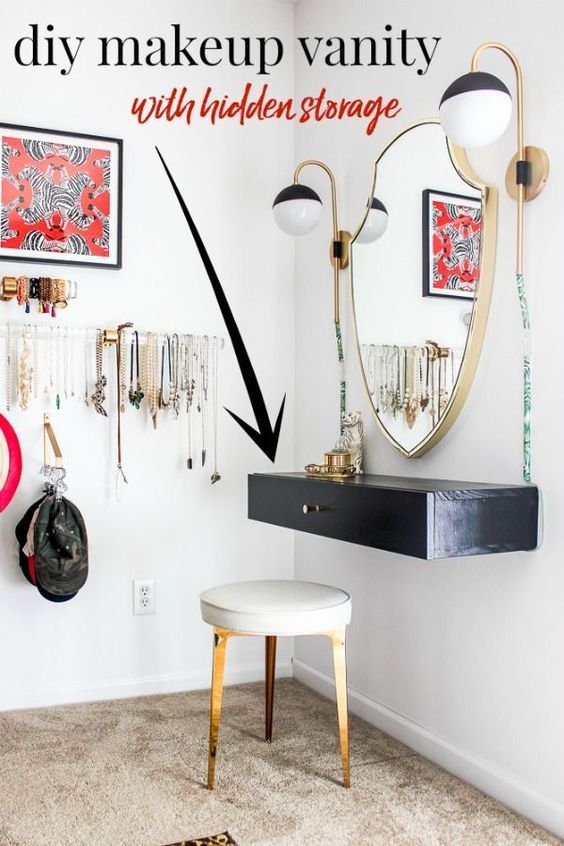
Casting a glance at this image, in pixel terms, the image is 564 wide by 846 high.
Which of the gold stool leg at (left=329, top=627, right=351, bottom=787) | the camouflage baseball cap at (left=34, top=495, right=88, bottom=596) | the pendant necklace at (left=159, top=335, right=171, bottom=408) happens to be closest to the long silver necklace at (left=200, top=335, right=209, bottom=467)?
the pendant necklace at (left=159, top=335, right=171, bottom=408)

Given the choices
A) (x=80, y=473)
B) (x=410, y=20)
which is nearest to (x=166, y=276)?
(x=80, y=473)

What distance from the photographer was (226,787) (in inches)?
81.3

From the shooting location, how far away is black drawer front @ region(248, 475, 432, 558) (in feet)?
5.90

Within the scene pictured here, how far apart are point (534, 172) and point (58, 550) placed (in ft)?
5.60

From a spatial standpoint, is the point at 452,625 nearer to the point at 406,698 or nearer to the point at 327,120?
the point at 406,698

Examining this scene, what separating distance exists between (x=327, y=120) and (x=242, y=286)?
0.64 m

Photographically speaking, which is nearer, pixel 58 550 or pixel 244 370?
pixel 58 550

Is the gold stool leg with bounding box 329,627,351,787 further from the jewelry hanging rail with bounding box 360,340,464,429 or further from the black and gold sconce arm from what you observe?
the black and gold sconce arm

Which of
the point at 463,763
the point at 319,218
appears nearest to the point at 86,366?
the point at 319,218

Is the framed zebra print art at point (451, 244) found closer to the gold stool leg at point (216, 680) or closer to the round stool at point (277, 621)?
the round stool at point (277, 621)

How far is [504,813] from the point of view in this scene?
1923mm

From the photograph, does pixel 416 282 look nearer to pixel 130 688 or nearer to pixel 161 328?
pixel 161 328

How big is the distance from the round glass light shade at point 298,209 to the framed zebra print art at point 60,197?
0.56m

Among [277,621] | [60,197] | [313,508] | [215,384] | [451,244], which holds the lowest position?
[277,621]
